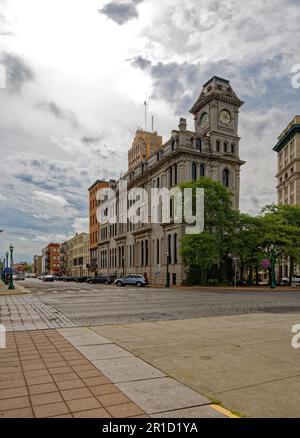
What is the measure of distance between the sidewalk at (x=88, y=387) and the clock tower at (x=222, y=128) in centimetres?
4862

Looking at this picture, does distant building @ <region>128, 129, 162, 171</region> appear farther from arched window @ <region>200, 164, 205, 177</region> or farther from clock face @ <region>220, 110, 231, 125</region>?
arched window @ <region>200, 164, 205, 177</region>

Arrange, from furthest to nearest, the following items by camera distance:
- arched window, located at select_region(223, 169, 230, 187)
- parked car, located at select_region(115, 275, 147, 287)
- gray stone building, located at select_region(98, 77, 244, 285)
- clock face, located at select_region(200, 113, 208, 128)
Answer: clock face, located at select_region(200, 113, 208, 128)
arched window, located at select_region(223, 169, 230, 187)
gray stone building, located at select_region(98, 77, 244, 285)
parked car, located at select_region(115, 275, 147, 287)

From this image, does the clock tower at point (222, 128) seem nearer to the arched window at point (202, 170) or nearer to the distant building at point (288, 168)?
the arched window at point (202, 170)

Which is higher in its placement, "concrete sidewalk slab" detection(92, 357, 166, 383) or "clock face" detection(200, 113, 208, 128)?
"clock face" detection(200, 113, 208, 128)

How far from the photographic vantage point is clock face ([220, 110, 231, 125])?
2200 inches

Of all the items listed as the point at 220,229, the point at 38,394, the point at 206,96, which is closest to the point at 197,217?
the point at 220,229

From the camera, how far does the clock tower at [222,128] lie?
180ft

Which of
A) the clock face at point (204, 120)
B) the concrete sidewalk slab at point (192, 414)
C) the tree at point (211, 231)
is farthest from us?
the clock face at point (204, 120)

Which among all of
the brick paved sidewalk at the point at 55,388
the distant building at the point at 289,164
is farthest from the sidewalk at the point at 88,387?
the distant building at the point at 289,164

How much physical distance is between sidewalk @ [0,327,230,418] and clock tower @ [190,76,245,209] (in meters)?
48.6

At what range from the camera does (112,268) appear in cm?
8444

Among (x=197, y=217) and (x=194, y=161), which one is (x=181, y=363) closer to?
(x=197, y=217)

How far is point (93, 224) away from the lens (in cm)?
10531

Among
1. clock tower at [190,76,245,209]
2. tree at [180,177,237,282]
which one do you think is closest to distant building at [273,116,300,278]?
clock tower at [190,76,245,209]
